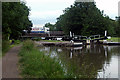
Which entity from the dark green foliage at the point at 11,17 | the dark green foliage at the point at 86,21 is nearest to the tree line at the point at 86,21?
the dark green foliage at the point at 86,21

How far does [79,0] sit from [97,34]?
1125 cm

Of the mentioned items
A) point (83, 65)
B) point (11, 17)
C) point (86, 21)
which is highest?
point (86, 21)

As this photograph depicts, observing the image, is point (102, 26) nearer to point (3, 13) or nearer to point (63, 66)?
point (3, 13)

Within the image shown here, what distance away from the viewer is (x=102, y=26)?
185 ft

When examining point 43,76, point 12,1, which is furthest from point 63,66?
point 12,1

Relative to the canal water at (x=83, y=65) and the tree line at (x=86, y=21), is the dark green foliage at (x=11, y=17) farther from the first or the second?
the tree line at (x=86, y=21)

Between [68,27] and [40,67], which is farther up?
[68,27]

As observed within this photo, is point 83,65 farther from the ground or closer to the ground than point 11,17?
closer to the ground

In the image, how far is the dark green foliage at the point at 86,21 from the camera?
5641cm

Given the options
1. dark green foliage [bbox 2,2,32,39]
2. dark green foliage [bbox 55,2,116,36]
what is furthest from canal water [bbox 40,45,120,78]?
dark green foliage [bbox 55,2,116,36]

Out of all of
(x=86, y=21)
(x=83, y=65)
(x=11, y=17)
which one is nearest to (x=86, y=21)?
(x=86, y=21)

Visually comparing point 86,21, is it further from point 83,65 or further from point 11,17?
point 83,65

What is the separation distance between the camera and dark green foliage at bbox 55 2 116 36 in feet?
185

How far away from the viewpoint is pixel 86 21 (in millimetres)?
57625
